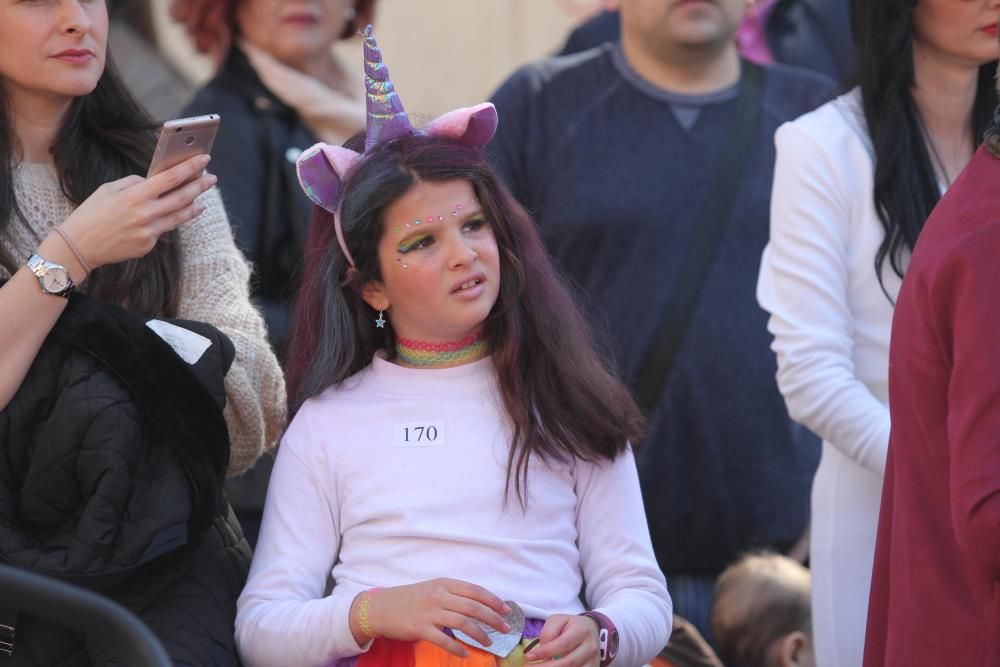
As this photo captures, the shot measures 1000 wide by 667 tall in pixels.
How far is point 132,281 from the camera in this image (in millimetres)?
3104

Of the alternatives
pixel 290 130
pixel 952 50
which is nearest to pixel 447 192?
pixel 952 50

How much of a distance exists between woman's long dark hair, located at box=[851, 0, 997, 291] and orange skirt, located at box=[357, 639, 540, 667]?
1182mm

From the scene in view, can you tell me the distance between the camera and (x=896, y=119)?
343 centimetres

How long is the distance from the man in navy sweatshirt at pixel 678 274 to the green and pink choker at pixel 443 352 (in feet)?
4.26

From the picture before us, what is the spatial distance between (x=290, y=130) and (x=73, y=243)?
1.89m

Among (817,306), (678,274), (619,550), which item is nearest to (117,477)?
(619,550)

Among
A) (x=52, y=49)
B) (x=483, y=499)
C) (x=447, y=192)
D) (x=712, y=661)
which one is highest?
(x=52, y=49)

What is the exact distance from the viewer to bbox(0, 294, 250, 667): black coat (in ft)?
8.82

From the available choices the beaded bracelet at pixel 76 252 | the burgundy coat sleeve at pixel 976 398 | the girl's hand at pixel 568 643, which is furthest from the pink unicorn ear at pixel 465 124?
the burgundy coat sleeve at pixel 976 398

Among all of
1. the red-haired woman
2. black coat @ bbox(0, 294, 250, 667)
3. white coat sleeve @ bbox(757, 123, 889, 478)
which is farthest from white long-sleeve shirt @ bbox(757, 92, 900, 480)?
the red-haired woman

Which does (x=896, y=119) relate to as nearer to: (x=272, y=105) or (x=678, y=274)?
(x=678, y=274)

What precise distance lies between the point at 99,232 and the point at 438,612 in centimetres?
89

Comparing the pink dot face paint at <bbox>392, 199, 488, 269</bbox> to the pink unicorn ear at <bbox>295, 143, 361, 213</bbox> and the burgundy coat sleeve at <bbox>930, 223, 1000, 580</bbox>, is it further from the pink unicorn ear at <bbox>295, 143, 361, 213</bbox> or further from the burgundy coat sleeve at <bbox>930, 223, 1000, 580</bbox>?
the burgundy coat sleeve at <bbox>930, 223, 1000, 580</bbox>

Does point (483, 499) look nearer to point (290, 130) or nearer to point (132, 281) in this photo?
point (132, 281)
